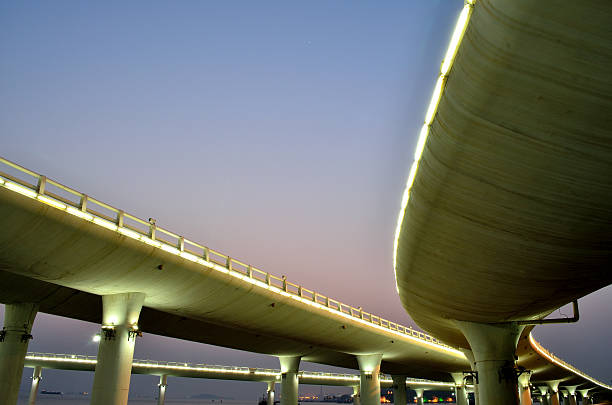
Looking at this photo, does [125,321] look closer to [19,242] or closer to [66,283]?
[66,283]

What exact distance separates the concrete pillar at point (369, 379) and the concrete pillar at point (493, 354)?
28.2m

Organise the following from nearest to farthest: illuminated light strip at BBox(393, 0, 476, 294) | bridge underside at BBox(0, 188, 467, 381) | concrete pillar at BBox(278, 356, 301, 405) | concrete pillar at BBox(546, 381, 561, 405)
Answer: illuminated light strip at BBox(393, 0, 476, 294) < bridge underside at BBox(0, 188, 467, 381) < concrete pillar at BBox(278, 356, 301, 405) < concrete pillar at BBox(546, 381, 561, 405)

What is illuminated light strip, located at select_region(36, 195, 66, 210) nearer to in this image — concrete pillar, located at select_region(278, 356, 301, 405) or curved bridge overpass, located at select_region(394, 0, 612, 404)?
curved bridge overpass, located at select_region(394, 0, 612, 404)

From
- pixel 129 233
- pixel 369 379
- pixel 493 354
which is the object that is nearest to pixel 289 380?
pixel 369 379

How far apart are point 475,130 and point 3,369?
2805cm

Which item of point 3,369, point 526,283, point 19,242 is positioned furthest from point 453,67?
point 3,369

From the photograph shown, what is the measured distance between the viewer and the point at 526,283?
1706 cm

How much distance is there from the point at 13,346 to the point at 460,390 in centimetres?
6853

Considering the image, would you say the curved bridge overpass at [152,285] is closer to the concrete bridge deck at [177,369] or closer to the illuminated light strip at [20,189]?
the illuminated light strip at [20,189]

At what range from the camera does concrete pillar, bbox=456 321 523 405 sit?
79.5 feet

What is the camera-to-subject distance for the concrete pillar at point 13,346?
2588 centimetres

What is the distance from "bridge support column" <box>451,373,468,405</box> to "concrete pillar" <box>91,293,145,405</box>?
207 feet

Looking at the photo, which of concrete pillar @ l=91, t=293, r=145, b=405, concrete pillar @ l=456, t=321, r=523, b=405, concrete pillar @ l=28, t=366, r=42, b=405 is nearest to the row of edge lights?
concrete pillar @ l=91, t=293, r=145, b=405

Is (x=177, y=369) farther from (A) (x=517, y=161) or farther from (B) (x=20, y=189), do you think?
(A) (x=517, y=161)
